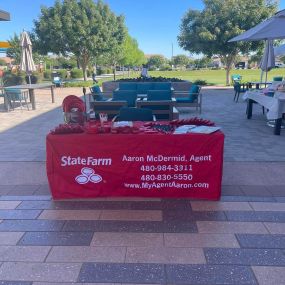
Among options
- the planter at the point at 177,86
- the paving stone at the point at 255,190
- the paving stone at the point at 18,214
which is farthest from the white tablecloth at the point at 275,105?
the paving stone at the point at 18,214

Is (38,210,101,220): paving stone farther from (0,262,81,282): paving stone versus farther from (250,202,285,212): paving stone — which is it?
(250,202,285,212): paving stone

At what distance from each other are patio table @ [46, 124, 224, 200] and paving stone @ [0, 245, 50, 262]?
101cm

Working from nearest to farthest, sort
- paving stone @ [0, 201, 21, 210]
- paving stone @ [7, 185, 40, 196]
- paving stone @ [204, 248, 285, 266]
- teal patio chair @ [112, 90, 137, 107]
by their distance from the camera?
paving stone @ [204, 248, 285, 266] < paving stone @ [0, 201, 21, 210] < paving stone @ [7, 185, 40, 196] < teal patio chair @ [112, 90, 137, 107]

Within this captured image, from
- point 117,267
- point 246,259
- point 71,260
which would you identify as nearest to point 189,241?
A: point 246,259

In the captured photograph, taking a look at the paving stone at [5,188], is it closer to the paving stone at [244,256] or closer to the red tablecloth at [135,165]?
the red tablecloth at [135,165]

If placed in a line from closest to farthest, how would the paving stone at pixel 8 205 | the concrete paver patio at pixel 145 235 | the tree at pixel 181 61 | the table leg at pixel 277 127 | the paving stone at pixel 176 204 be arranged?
the concrete paver patio at pixel 145 235
the paving stone at pixel 176 204
the paving stone at pixel 8 205
the table leg at pixel 277 127
the tree at pixel 181 61

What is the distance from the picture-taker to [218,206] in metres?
3.68

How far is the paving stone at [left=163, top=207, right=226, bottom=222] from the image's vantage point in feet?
11.1

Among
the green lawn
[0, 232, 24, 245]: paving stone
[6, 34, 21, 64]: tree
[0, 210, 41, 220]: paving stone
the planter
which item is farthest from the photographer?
[6, 34, 21, 64]: tree

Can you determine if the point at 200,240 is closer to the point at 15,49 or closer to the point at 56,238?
the point at 56,238

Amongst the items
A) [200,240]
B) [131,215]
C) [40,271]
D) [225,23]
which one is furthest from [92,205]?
[225,23]

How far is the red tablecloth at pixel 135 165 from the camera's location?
11.6 ft

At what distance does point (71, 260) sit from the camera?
268 centimetres

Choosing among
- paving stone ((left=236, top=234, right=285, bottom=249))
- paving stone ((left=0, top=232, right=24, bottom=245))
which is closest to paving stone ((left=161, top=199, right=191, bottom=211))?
paving stone ((left=236, top=234, right=285, bottom=249))
